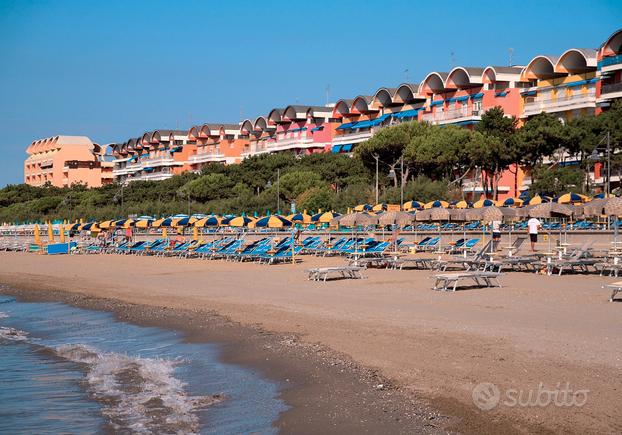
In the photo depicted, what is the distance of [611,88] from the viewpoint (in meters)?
46.5

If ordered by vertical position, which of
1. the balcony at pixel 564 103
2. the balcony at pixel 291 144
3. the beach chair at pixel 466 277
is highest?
the balcony at pixel 291 144

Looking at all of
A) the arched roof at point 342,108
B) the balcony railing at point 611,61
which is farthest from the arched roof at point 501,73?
the arched roof at point 342,108

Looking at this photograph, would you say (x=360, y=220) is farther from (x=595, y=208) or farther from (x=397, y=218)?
(x=595, y=208)

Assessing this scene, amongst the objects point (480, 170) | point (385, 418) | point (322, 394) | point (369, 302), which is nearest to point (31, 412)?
point (322, 394)

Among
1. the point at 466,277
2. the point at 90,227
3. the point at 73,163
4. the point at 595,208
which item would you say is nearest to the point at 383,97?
the point at 90,227

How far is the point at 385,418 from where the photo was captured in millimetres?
6746

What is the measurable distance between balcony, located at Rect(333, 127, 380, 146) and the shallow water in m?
54.4

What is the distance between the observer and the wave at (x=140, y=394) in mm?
7219

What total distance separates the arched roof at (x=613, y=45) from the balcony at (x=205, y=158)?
48715 mm

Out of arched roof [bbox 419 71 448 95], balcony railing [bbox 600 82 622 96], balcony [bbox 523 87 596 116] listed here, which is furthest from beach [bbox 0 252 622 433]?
arched roof [bbox 419 71 448 95]

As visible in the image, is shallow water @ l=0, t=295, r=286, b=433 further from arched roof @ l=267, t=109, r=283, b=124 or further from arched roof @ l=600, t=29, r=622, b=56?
arched roof @ l=267, t=109, r=283, b=124

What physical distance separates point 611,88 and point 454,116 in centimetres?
1381

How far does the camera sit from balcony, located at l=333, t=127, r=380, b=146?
220 ft

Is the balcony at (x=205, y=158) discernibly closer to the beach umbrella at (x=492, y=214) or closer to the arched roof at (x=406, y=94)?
the arched roof at (x=406, y=94)
